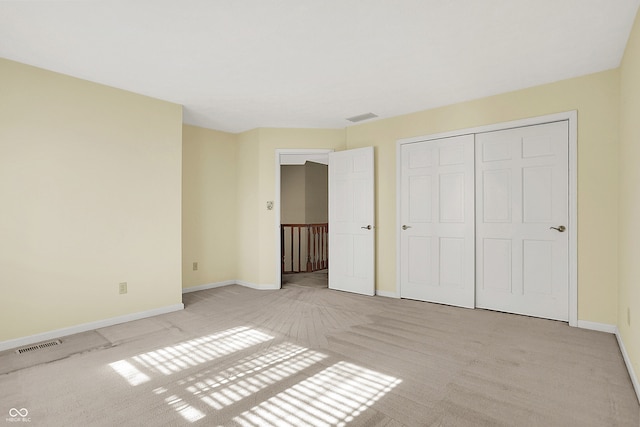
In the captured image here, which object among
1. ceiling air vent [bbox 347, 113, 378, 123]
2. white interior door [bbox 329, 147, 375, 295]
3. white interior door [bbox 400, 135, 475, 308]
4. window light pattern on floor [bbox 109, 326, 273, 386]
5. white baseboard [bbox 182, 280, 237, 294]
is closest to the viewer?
window light pattern on floor [bbox 109, 326, 273, 386]

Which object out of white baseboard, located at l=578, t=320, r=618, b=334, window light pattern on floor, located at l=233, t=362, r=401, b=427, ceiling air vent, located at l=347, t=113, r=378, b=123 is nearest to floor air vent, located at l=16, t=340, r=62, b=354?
window light pattern on floor, located at l=233, t=362, r=401, b=427

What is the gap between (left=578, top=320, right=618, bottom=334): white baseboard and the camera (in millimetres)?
3188

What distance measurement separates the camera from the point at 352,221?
506cm

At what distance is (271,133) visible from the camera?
5.29 m

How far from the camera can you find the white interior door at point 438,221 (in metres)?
4.13

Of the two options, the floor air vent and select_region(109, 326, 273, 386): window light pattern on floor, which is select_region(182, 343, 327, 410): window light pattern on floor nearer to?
select_region(109, 326, 273, 386): window light pattern on floor

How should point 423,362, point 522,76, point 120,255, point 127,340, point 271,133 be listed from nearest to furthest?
point 423,362
point 127,340
point 522,76
point 120,255
point 271,133

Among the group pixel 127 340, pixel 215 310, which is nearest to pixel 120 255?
pixel 127 340

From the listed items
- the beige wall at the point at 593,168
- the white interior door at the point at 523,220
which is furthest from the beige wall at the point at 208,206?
the beige wall at the point at 593,168

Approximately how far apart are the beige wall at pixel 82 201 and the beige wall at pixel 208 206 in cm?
98

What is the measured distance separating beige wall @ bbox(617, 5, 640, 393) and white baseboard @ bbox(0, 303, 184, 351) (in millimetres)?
4359

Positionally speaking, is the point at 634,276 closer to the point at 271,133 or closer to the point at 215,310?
the point at 215,310

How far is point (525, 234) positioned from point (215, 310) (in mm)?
3746

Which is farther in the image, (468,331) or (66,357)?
(468,331)
